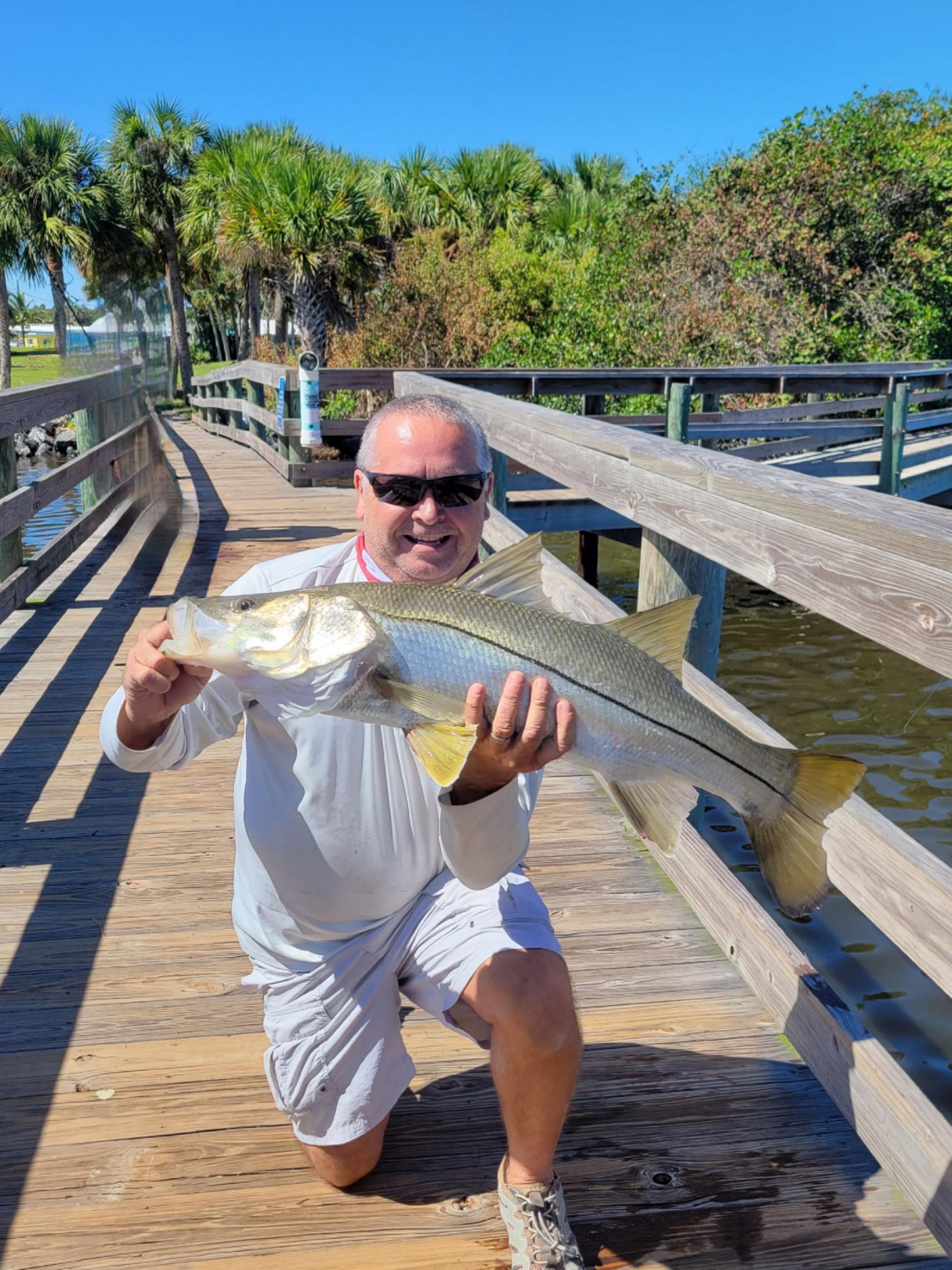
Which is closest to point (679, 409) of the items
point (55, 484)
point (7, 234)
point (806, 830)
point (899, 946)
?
point (55, 484)

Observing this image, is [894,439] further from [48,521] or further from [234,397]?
[234,397]

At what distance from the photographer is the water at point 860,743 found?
188 inches

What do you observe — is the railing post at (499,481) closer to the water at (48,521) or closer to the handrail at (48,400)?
the handrail at (48,400)

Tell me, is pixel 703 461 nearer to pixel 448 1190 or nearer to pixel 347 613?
pixel 347 613

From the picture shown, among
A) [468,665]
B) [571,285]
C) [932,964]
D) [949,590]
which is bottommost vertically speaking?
[932,964]

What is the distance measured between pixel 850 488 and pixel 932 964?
1010mm

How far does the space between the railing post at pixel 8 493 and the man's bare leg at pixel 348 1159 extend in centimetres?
481

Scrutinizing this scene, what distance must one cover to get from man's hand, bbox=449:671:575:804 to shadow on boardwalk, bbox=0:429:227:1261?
56.8 inches

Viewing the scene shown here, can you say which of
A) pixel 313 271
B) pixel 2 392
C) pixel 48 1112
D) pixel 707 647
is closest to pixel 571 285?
pixel 313 271

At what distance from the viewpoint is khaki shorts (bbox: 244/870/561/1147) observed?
230 centimetres

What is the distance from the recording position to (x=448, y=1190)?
2.34 meters

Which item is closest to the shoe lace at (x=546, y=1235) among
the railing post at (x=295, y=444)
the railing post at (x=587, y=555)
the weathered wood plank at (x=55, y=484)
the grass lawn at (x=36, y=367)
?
the weathered wood plank at (x=55, y=484)

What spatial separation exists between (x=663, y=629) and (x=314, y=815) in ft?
2.75

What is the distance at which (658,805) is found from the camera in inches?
80.3
